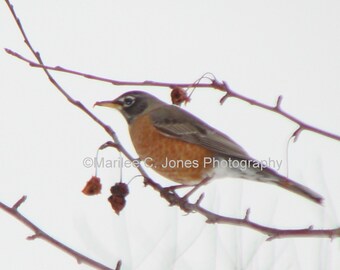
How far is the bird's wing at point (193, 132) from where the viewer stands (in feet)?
14.2

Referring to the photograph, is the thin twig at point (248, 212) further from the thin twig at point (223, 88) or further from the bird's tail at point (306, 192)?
the bird's tail at point (306, 192)

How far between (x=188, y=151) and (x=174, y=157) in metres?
0.12

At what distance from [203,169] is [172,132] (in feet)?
1.36

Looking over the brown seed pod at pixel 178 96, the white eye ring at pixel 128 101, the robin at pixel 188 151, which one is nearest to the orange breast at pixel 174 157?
the robin at pixel 188 151

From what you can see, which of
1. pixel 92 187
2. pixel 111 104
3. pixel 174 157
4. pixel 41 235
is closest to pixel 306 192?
pixel 92 187

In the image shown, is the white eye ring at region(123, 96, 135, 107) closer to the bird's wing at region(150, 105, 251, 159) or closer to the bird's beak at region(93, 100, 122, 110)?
the bird's beak at region(93, 100, 122, 110)

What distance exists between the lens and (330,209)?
2396 mm

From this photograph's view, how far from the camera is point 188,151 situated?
14.4 ft

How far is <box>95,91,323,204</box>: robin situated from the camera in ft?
13.8

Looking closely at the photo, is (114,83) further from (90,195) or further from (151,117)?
(151,117)

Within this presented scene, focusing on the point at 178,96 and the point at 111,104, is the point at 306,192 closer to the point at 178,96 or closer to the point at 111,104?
the point at 178,96

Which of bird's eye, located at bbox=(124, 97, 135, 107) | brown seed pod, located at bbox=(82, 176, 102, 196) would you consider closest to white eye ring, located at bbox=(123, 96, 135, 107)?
bird's eye, located at bbox=(124, 97, 135, 107)

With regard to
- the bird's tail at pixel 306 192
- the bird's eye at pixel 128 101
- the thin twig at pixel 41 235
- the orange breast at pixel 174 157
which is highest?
the bird's eye at pixel 128 101

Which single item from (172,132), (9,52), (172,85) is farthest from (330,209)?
(172,132)
